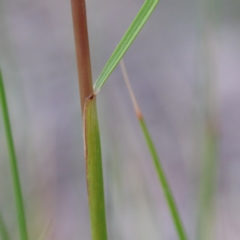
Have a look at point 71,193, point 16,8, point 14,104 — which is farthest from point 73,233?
point 16,8

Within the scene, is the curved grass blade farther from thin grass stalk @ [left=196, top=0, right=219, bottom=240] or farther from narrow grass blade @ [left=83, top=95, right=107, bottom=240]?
thin grass stalk @ [left=196, top=0, right=219, bottom=240]

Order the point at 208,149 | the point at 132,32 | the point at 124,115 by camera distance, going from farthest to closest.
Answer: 1. the point at 124,115
2. the point at 208,149
3. the point at 132,32

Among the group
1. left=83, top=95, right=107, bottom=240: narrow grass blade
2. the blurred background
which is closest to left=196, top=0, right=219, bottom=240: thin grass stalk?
the blurred background

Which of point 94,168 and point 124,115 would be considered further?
point 124,115

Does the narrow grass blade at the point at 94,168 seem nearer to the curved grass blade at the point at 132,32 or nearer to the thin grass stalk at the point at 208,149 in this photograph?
the curved grass blade at the point at 132,32

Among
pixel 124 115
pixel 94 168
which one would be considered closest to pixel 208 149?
pixel 94 168

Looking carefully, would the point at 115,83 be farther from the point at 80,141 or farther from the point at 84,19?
the point at 84,19

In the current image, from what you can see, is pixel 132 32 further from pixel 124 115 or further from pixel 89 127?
pixel 124 115
